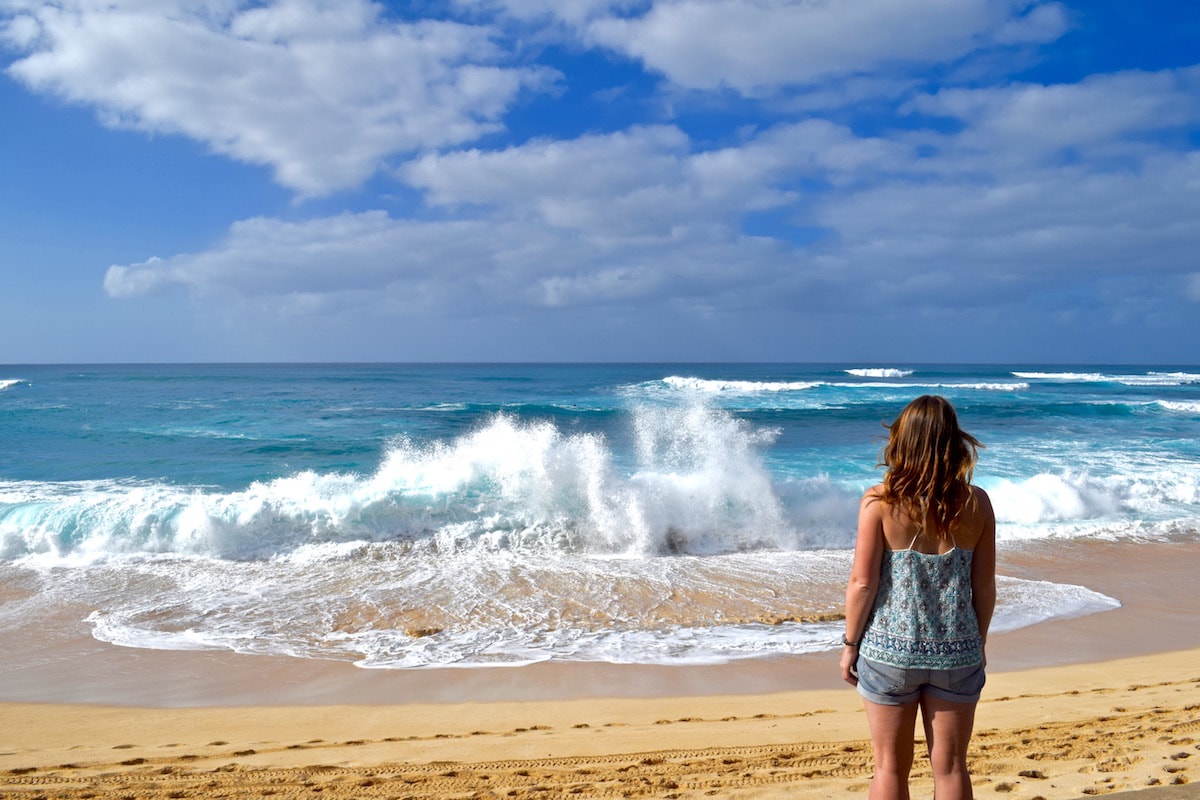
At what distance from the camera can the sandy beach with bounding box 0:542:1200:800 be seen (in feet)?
12.5

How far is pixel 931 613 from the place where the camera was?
2324 mm

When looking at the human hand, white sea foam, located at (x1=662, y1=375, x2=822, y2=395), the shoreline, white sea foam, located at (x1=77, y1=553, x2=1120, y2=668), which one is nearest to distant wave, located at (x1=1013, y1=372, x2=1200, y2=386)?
white sea foam, located at (x1=662, y1=375, x2=822, y2=395)

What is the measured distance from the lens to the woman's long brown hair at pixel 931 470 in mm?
2268

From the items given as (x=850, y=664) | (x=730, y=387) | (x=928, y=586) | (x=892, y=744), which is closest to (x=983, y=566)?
(x=928, y=586)

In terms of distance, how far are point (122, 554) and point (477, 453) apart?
18.6ft

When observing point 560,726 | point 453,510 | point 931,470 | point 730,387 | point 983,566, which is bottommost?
point 560,726

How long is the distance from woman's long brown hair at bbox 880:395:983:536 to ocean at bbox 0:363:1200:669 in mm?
4412

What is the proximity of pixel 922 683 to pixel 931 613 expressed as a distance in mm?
233

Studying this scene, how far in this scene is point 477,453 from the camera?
44.3ft

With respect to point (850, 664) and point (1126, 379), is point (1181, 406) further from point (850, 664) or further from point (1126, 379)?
point (850, 664)

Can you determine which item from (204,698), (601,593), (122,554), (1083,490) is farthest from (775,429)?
(204,698)

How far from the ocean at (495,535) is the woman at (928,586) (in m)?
4.09

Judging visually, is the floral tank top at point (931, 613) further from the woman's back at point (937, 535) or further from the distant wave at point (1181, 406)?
the distant wave at point (1181, 406)

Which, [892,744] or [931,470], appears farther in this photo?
[892,744]
